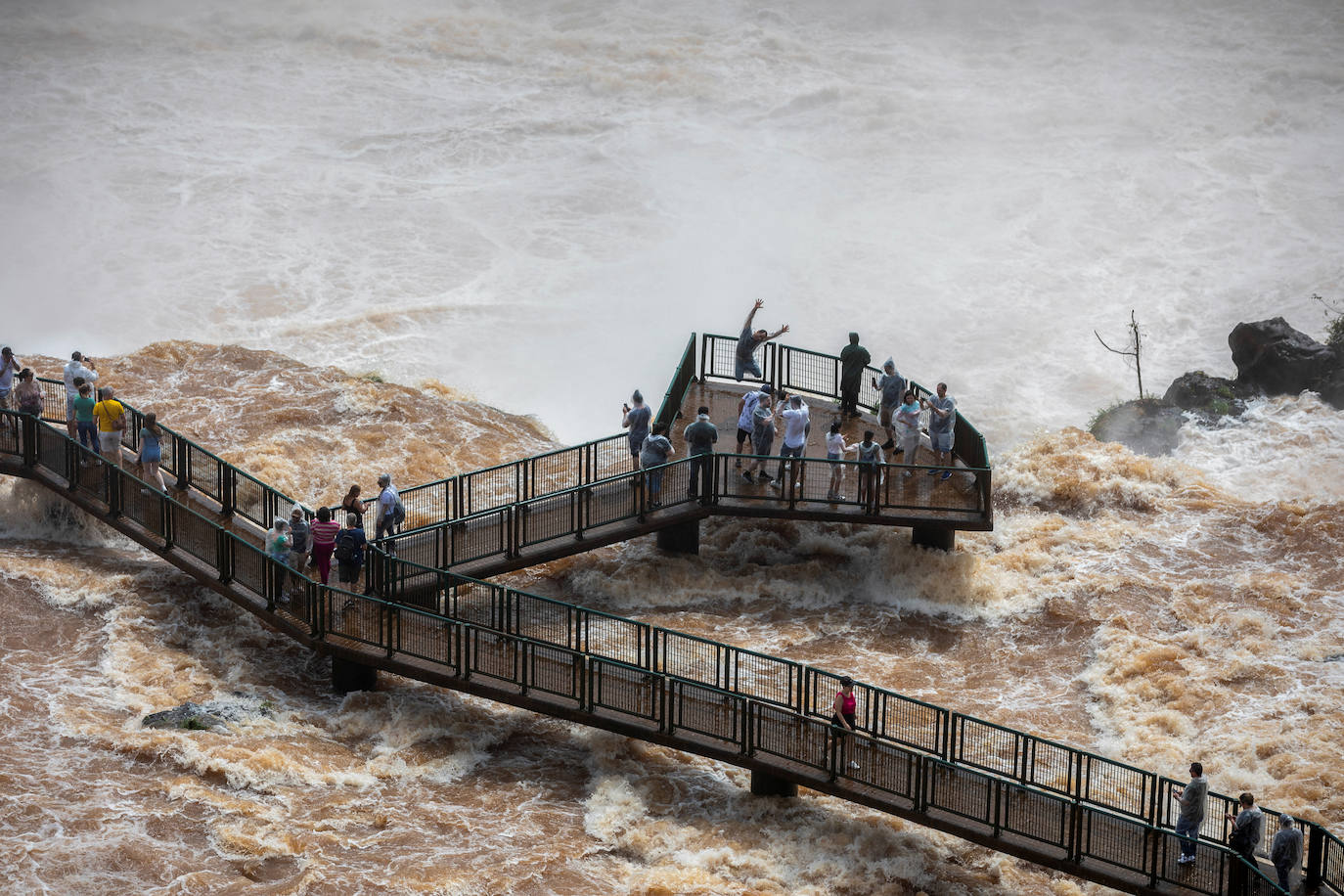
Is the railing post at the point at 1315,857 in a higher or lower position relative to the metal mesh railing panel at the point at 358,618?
lower

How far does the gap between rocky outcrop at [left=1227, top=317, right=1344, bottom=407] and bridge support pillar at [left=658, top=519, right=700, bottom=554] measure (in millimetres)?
18943

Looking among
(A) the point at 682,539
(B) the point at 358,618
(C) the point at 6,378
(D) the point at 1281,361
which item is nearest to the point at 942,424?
(A) the point at 682,539

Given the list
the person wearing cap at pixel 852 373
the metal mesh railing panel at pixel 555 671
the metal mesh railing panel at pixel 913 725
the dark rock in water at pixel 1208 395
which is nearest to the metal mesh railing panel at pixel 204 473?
the metal mesh railing panel at pixel 555 671

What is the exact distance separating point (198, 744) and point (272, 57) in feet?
161

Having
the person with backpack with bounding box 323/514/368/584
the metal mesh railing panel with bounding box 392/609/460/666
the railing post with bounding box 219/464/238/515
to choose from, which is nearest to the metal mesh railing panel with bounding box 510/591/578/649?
the metal mesh railing panel with bounding box 392/609/460/666

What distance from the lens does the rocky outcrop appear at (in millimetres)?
40719

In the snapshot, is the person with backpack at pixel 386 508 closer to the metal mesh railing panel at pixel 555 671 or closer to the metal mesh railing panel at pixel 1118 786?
the metal mesh railing panel at pixel 555 671

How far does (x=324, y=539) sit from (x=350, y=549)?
41cm

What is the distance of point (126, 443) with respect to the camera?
2794 centimetres

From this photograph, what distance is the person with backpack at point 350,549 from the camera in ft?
79.3

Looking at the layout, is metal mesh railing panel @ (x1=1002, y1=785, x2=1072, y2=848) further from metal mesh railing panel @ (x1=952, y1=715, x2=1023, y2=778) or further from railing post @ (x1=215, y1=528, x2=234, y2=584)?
railing post @ (x1=215, y1=528, x2=234, y2=584)

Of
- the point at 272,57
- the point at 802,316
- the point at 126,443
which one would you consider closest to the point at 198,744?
the point at 126,443

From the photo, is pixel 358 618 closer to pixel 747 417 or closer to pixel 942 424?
pixel 747 417

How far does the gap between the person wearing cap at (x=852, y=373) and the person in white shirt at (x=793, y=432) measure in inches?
86.7
